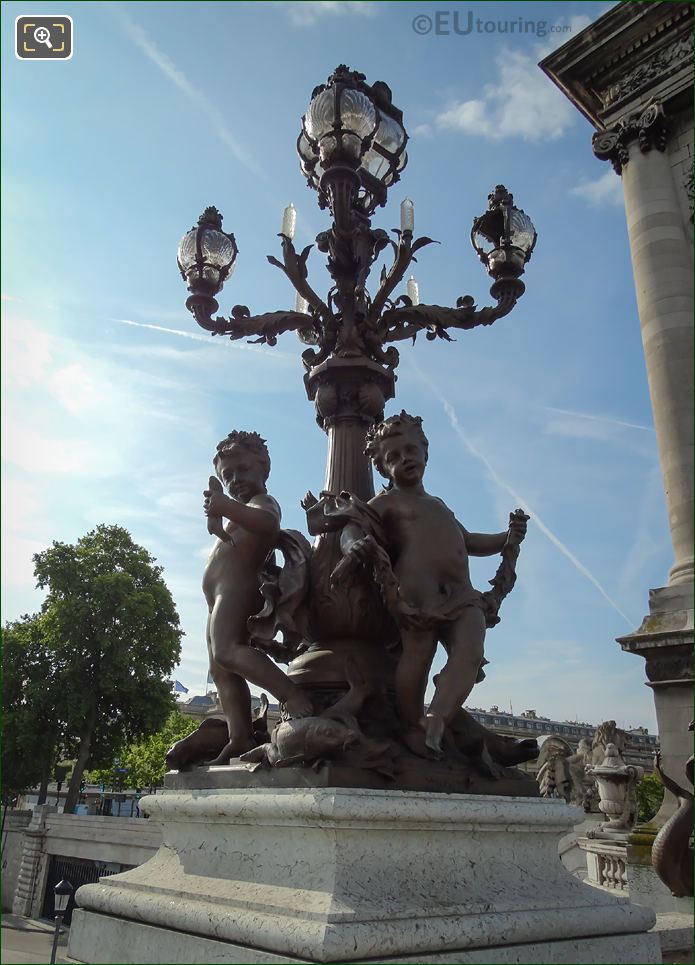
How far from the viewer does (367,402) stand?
15.0 ft

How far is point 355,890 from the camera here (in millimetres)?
2516

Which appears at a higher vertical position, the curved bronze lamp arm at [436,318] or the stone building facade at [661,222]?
the stone building facade at [661,222]

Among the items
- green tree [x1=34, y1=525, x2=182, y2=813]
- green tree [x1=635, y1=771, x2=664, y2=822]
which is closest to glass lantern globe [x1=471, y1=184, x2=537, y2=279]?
green tree [x1=34, y1=525, x2=182, y2=813]

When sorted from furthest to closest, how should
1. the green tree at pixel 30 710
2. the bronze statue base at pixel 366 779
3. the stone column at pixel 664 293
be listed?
the green tree at pixel 30 710 < the stone column at pixel 664 293 < the bronze statue base at pixel 366 779

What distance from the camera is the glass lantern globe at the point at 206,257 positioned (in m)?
5.42

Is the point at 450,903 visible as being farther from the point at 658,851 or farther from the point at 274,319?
the point at 658,851

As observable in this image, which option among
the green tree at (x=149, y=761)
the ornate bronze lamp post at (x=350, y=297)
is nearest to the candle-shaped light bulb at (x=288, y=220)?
the ornate bronze lamp post at (x=350, y=297)

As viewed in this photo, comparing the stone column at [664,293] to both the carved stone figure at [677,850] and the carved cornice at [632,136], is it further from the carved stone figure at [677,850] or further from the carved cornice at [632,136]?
the carved stone figure at [677,850]

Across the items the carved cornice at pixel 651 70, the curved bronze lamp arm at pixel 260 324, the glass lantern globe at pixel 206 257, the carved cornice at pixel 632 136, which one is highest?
the carved cornice at pixel 651 70

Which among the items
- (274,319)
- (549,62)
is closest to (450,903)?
(274,319)

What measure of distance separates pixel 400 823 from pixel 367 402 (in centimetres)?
256

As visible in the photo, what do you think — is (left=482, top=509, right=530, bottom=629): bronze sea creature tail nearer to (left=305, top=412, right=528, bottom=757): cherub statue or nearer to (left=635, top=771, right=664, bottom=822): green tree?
(left=305, top=412, right=528, bottom=757): cherub statue

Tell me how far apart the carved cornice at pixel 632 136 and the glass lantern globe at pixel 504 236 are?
881 centimetres

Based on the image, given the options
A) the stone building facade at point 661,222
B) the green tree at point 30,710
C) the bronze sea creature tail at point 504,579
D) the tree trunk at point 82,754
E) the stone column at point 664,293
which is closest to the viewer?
the bronze sea creature tail at point 504,579
